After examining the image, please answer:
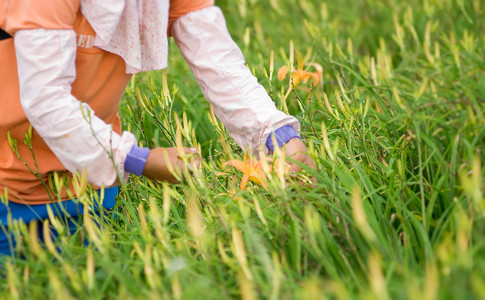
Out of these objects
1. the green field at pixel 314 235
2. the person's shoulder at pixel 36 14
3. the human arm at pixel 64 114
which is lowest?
the green field at pixel 314 235

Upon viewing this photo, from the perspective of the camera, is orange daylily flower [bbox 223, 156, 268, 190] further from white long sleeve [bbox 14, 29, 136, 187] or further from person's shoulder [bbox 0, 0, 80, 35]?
person's shoulder [bbox 0, 0, 80, 35]

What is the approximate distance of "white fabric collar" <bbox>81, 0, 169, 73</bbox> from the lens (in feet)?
5.35

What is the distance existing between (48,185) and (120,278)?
0.70 m

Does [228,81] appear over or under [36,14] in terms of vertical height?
under

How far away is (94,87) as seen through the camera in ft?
5.99

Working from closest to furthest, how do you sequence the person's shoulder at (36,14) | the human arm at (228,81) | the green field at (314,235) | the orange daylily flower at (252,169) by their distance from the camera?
1. the green field at (314,235)
2. the person's shoulder at (36,14)
3. the orange daylily flower at (252,169)
4. the human arm at (228,81)

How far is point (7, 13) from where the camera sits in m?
1.55

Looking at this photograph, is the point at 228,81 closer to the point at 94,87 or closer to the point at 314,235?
the point at 94,87

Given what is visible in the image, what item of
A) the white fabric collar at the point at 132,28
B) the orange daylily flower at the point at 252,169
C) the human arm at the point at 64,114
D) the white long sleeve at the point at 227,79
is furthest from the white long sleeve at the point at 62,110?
the white long sleeve at the point at 227,79

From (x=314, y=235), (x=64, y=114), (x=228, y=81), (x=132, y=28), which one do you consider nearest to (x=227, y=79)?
(x=228, y=81)

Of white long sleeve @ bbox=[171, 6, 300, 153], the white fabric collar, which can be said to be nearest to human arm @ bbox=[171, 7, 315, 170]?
white long sleeve @ bbox=[171, 6, 300, 153]

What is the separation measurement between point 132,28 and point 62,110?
35cm

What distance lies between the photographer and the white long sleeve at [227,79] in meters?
1.95

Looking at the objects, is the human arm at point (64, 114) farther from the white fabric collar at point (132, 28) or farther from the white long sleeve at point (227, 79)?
the white long sleeve at point (227, 79)
